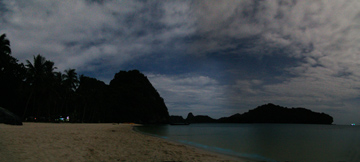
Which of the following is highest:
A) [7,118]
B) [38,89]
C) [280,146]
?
[38,89]

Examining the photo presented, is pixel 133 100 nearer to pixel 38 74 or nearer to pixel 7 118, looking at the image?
pixel 38 74

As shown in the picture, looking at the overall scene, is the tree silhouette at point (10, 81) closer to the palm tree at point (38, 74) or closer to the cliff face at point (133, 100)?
the palm tree at point (38, 74)

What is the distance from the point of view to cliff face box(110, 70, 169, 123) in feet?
496

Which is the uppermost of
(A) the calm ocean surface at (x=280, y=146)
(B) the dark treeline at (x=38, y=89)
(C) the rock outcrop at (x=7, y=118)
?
(B) the dark treeline at (x=38, y=89)

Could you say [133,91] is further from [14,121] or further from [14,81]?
[14,121]

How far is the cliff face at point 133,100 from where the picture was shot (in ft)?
496

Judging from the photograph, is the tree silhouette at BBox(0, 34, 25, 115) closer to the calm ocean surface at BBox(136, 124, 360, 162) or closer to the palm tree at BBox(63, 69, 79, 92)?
the palm tree at BBox(63, 69, 79, 92)

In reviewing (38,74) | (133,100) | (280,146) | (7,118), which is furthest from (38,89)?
(133,100)

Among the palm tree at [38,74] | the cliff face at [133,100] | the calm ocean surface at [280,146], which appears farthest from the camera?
the cliff face at [133,100]

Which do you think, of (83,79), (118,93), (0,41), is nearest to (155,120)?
(118,93)

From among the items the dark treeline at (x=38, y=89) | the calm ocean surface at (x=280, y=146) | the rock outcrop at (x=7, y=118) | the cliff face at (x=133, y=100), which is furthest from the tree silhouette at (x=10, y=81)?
the cliff face at (x=133, y=100)

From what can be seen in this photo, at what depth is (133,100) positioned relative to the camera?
163625 mm

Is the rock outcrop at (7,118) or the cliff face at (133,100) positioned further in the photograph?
the cliff face at (133,100)

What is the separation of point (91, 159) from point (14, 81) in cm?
Result: 5542
